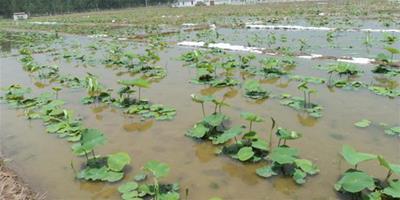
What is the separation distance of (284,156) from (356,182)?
89 cm

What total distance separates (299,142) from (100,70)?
25.3 ft

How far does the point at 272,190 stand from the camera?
4152mm

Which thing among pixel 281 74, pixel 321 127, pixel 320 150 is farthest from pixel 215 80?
pixel 320 150

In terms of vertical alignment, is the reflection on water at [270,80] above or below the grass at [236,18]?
below

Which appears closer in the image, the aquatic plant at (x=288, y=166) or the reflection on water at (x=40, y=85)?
the aquatic plant at (x=288, y=166)

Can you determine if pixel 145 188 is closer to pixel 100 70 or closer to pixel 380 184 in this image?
pixel 380 184

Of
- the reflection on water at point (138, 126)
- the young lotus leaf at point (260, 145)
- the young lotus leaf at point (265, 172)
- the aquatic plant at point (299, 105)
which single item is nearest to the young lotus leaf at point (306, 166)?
the young lotus leaf at point (265, 172)

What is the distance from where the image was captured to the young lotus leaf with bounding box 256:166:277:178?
438 cm

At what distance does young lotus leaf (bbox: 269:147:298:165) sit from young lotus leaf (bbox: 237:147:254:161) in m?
0.36

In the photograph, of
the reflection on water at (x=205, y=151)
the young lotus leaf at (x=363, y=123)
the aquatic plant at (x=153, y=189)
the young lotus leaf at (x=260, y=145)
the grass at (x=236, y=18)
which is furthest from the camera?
the grass at (x=236, y=18)

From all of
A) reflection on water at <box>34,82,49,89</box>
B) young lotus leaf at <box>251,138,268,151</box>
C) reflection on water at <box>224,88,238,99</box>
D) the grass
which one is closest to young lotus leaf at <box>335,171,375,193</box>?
young lotus leaf at <box>251,138,268,151</box>

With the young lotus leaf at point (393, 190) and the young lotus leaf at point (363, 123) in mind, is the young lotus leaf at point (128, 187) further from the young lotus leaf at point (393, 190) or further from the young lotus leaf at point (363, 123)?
the young lotus leaf at point (363, 123)

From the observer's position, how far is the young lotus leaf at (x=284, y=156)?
425 cm

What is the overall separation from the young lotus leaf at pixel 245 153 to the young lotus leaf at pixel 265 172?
0.23 meters
